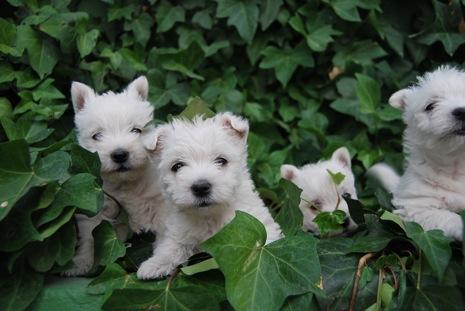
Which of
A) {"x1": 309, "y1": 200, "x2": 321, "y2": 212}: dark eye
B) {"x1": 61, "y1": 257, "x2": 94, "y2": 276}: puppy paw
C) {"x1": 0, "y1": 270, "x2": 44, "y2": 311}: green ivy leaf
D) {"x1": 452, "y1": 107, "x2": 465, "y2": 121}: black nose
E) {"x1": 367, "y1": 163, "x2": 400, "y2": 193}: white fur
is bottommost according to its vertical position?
{"x1": 367, "y1": 163, "x2": 400, "y2": 193}: white fur

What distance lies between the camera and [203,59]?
4875mm

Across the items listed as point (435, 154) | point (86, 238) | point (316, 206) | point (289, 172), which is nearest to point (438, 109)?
point (435, 154)

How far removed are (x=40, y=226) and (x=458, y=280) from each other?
2062 millimetres

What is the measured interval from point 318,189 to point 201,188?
4.23ft

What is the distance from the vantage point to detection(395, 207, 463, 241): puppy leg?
3174 millimetres

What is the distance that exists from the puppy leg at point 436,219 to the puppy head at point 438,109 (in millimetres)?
368

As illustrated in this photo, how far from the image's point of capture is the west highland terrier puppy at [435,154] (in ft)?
11.0

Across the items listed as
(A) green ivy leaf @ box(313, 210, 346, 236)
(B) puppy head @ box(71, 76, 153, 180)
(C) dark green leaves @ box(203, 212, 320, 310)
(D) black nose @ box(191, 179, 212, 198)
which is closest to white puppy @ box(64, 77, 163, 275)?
(B) puppy head @ box(71, 76, 153, 180)

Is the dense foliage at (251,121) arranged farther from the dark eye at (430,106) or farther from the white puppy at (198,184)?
the dark eye at (430,106)

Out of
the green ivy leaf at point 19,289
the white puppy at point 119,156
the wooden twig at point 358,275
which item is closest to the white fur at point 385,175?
the wooden twig at point 358,275

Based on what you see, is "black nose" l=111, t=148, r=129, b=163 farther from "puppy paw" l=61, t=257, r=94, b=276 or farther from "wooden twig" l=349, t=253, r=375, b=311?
"wooden twig" l=349, t=253, r=375, b=311

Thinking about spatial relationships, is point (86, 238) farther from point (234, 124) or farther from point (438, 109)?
point (438, 109)

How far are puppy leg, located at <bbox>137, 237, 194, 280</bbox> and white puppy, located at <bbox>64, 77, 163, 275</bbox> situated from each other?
378 millimetres

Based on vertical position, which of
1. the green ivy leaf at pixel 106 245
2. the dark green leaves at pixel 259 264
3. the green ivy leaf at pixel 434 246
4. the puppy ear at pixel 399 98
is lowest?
the green ivy leaf at pixel 106 245
